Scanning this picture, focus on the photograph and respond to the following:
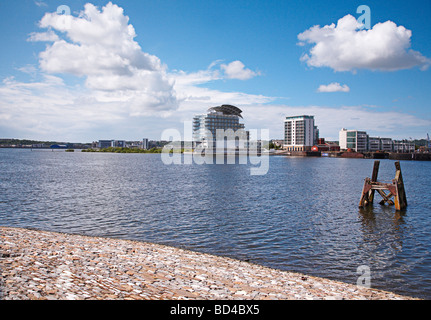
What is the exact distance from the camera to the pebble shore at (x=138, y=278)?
9.78 m

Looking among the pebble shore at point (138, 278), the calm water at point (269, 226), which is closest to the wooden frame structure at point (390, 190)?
the calm water at point (269, 226)

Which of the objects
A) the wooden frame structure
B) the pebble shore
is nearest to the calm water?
the wooden frame structure

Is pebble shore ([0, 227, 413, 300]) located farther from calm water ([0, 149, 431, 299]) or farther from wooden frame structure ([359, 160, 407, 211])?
Answer: wooden frame structure ([359, 160, 407, 211])

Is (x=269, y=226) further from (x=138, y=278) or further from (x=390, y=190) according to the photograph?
(x=390, y=190)

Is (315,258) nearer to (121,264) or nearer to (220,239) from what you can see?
(220,239)

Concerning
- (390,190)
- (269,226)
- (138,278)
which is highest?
(390,190)

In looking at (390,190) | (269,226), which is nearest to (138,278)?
(269,226)

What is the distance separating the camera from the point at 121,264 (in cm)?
1325

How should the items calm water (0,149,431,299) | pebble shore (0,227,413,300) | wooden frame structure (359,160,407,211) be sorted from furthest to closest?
wooden frame structure (359,160,407,211) < calm water (0,149,431,299) < pebble shore (0,227,413,300)

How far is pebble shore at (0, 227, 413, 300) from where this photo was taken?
32.1ft

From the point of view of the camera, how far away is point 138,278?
1152 centimetres

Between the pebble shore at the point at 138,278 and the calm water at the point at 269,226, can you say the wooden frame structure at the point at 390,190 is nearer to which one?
the calm water at the point at 269,226
